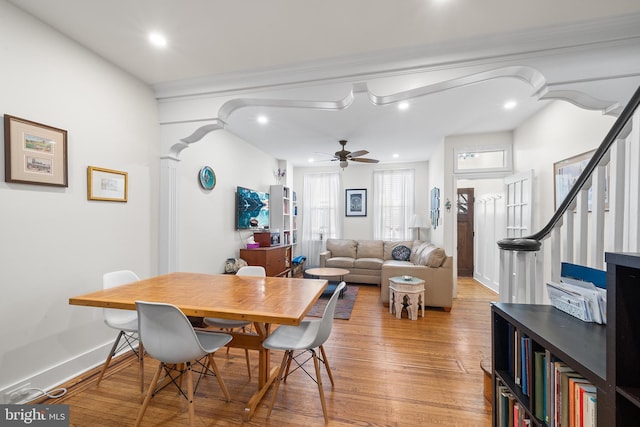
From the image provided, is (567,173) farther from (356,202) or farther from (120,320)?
(120,320)

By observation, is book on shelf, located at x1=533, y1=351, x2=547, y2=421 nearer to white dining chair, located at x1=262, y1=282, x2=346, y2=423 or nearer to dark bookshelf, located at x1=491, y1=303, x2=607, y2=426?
dark bookshelf, located at x1=491, y1=303, x2=607, y2=426

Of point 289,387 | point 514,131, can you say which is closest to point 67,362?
point 289,387

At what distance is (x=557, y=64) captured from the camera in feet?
6.70

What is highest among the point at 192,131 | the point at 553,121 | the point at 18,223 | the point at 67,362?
the point at 553,121

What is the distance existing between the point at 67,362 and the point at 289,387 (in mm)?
1744

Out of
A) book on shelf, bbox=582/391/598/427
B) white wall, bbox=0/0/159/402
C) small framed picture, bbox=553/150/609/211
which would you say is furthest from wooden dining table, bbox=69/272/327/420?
small framed picture, bbox=553/150/609/211

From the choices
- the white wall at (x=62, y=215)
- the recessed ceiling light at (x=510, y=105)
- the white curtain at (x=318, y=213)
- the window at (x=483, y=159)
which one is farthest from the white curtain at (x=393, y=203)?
the white wall at (x=62, y=215)

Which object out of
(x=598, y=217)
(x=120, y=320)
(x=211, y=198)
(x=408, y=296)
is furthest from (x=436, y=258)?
(x=120, y=320)

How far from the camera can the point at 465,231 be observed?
6.31 meters

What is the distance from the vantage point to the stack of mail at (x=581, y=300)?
1051 millimetres

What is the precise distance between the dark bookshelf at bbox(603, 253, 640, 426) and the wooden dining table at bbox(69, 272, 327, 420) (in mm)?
1137

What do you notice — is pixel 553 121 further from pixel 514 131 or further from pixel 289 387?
pixel 289 387

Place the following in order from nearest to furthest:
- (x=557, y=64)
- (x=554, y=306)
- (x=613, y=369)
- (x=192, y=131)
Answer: (x=613, y=369)
(x=554, y=306)
(x=557, y=64)
(x=192, y=131)

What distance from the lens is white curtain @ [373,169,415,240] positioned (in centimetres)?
633
